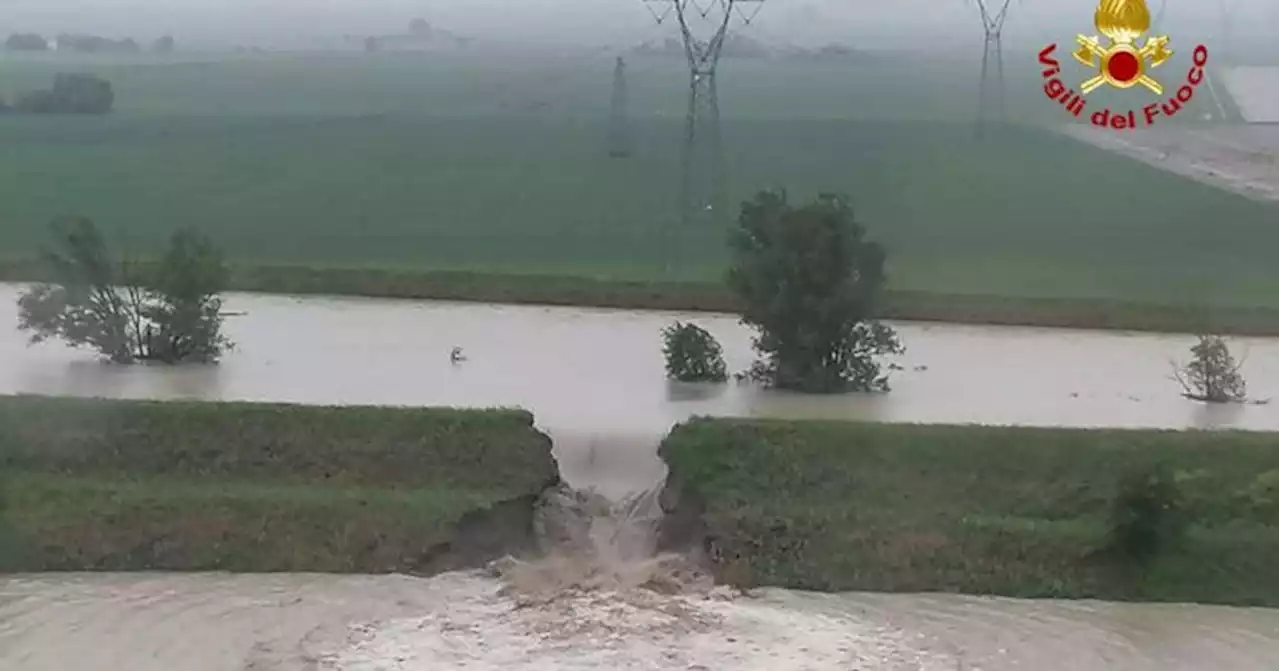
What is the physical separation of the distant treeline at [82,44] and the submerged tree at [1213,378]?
26.4 feet

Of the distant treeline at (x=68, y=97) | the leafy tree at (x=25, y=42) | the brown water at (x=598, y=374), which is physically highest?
the leafy tree at (x=25, y=42)

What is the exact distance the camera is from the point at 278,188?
13.6 metres

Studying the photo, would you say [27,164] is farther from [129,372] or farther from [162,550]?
[162,550]

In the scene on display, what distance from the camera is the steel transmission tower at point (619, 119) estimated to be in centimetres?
1259

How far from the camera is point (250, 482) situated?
7.84m

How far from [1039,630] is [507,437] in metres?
2.72

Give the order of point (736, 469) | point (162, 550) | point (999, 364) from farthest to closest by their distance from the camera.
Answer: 1. point (999, 364)
2. point (736, 469)
3. point (162, 550)

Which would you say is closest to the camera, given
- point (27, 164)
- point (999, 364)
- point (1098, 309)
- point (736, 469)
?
point (736, 469)

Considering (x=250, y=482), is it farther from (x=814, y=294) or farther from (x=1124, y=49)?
(x=1124, y=49)

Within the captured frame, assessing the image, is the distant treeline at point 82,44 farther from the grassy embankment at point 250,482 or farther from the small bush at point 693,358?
the small bush at point 693,358

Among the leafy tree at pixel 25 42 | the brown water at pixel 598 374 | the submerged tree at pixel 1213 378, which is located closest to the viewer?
the brown water at pixel 598 374

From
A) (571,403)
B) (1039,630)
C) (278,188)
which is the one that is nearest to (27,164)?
(278,188)

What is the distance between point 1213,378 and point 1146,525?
2923 millimetres

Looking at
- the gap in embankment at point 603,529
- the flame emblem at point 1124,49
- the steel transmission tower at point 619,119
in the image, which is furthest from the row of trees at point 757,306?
the steel transmission tower at point 619,119
